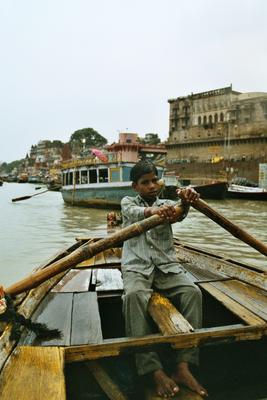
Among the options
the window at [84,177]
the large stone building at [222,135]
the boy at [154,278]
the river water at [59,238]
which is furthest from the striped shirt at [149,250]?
the large stone building at [222,135]

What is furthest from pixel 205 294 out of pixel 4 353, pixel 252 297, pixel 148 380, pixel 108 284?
pixel 4 353

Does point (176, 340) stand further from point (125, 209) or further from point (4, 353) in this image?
point (125, 209)

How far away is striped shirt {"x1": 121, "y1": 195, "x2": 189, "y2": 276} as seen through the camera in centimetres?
293

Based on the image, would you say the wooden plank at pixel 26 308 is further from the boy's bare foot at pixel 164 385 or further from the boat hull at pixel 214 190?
the boat hull at pixel 214 190

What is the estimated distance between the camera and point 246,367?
2904mm

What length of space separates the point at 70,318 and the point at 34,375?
0.77 metres

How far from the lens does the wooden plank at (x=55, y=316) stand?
7.53 feet

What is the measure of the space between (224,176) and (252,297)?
128 feet

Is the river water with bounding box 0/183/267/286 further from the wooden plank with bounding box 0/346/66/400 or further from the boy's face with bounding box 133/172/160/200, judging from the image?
the wooden plank with bounding box 0/346/66/400

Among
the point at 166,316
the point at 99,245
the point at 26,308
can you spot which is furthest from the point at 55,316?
the point at 166,316

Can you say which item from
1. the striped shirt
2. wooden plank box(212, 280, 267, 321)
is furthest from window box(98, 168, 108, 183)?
the striped shirt

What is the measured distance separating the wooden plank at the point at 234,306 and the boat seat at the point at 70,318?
1018 mm

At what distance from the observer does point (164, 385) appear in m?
2.20

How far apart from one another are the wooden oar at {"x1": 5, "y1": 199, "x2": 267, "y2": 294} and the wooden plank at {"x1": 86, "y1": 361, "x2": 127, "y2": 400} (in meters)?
0.67
